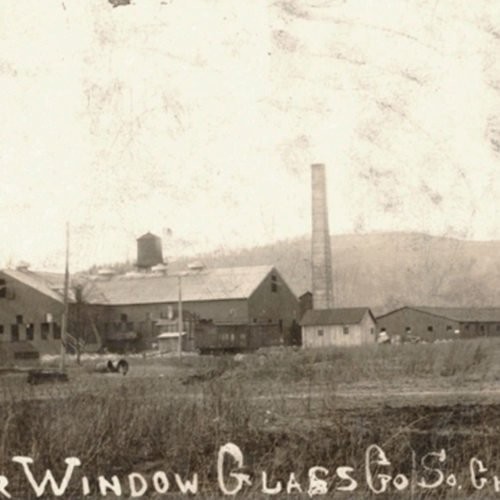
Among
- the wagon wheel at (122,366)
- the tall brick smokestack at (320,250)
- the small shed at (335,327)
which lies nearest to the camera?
the wagon wheel at (122,366)

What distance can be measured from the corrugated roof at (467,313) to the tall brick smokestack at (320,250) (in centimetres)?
1443

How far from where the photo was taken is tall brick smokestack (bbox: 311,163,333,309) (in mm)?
46125

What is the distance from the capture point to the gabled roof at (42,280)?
48.3 meters

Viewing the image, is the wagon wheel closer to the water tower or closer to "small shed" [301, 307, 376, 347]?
"small shed" [301, 307, 376, 347]

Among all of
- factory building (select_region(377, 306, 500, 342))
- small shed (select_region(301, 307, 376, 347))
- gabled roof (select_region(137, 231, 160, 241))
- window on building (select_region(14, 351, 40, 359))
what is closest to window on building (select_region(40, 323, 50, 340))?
window on building (select_region(14, 351, 40, 359))

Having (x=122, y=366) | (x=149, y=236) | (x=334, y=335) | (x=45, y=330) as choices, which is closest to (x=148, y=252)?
(x=149, y=236)

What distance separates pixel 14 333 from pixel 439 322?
3068 cm

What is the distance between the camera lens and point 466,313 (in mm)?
65000

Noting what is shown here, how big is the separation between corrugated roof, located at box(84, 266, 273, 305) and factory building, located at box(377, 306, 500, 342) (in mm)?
15893

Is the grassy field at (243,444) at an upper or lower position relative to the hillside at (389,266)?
lower

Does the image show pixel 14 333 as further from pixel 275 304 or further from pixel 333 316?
pixel 333 316

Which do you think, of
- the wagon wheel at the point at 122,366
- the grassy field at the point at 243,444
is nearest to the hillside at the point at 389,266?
the wagon wheel at the point at 122,366

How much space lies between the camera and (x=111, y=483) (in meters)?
9.89

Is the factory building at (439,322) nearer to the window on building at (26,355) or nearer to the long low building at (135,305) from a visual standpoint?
the long low building at (135,305)
